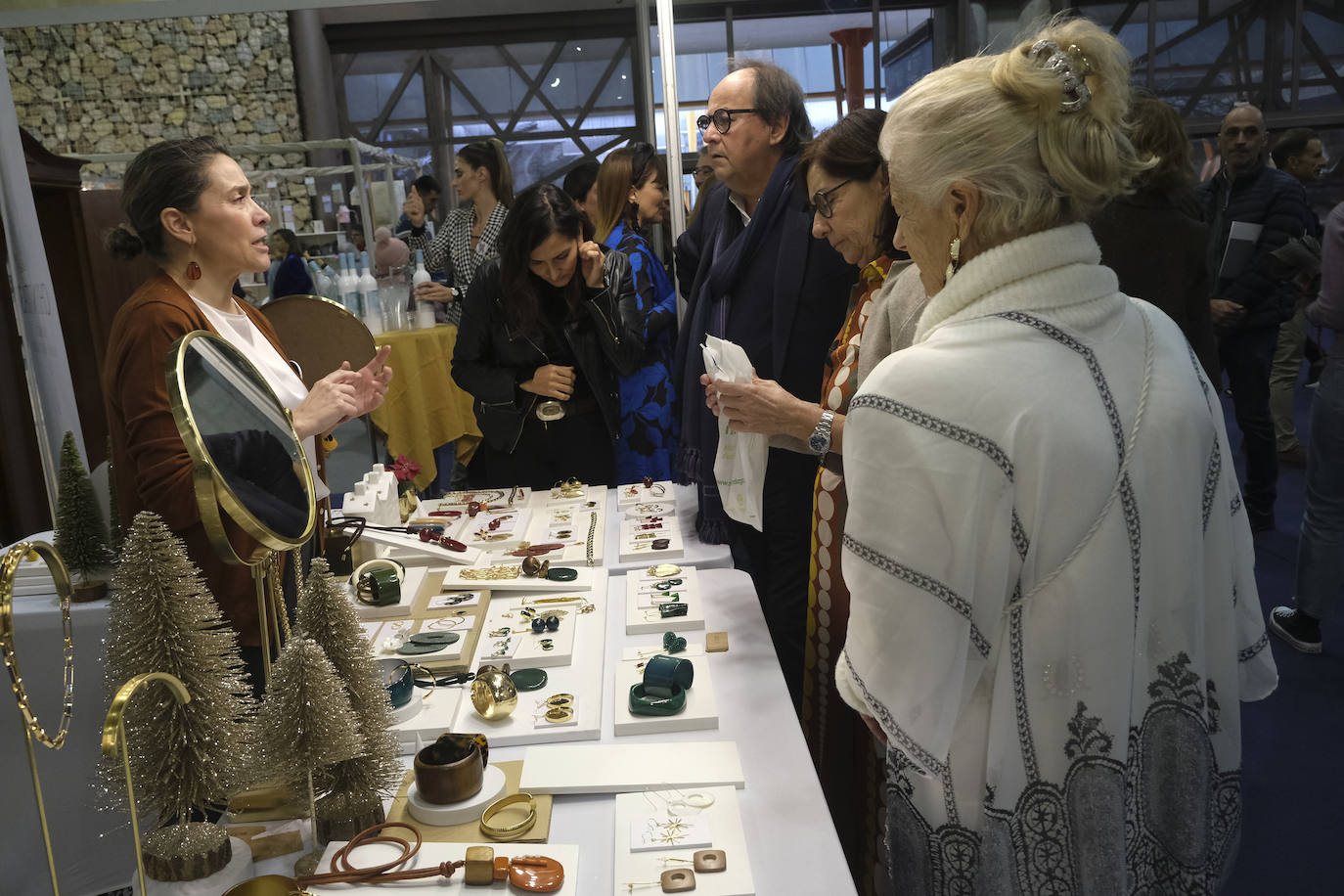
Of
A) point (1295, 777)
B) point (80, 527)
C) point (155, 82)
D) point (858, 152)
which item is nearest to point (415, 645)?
point (80, 527)

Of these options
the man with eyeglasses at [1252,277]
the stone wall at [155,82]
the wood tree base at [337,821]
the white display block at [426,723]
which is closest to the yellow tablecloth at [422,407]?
the white display block at [426,723]

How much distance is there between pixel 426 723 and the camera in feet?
5.00

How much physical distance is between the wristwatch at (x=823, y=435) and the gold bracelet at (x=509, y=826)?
832mm

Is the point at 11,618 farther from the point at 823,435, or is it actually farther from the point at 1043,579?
the point at 823,435

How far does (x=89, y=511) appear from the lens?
89.5 inches

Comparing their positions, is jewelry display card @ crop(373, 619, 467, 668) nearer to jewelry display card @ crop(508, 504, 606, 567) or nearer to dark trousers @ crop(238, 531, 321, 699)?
dark trousers @ crop(238, 531, 321, 699)

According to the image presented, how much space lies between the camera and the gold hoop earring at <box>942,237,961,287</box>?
1.24m

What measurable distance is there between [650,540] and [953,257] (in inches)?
51.2

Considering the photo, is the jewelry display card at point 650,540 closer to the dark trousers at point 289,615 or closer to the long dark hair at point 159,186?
the dark trousers at point 289,615

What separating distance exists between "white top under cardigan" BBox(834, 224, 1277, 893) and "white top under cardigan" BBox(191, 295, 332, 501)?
1.16m

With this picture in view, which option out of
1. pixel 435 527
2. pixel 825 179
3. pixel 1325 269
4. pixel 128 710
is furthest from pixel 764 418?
pixel 1325 269

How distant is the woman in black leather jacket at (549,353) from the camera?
122 inches

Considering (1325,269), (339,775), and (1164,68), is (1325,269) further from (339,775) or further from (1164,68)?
(1164,68)

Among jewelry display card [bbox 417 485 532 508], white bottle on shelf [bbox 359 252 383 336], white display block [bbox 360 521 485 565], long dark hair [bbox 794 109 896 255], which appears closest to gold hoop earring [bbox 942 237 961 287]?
long dark hair [bbox 794 109 896 255]
